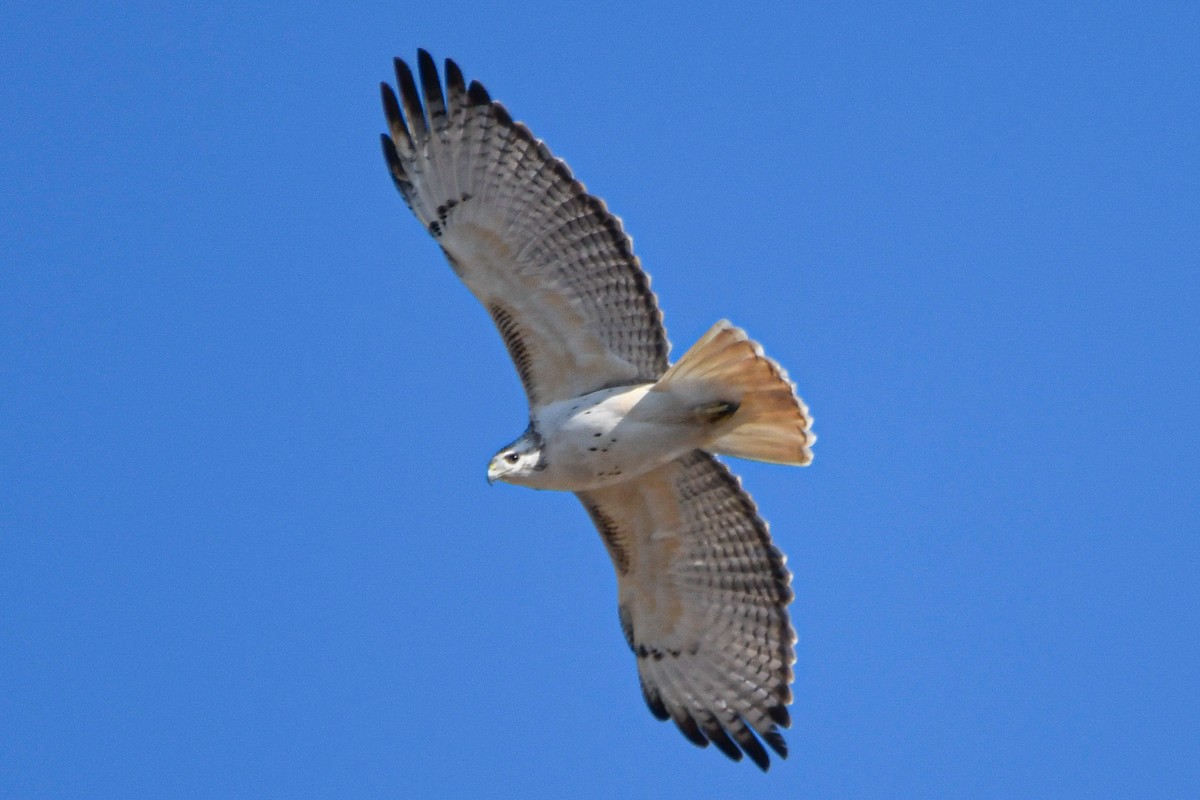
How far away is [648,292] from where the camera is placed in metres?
9.67

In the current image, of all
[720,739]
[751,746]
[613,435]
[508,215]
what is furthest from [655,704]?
[508,215]

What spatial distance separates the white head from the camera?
930cm

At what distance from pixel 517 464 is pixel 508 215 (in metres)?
1.30

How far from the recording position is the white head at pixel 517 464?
9305 millimetres

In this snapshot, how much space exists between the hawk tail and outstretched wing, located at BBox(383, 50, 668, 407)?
2.03ft

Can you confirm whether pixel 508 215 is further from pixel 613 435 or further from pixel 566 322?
pixel 613 435

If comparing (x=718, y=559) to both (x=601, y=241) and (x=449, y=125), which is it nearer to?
(x=601, y=241)

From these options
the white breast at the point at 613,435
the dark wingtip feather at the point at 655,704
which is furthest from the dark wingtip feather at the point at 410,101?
the dark wingtip feather at the point at 655,704

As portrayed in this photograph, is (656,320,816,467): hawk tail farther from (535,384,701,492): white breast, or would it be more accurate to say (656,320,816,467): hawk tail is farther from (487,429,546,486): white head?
(487,429,546,486): white head

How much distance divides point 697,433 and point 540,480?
33.5 inches

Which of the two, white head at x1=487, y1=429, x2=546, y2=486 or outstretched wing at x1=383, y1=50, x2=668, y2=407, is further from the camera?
Result: outstretched wing at x1=383, y1=50, x2=668, y2=407

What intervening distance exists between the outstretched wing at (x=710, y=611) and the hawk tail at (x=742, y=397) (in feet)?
1.91

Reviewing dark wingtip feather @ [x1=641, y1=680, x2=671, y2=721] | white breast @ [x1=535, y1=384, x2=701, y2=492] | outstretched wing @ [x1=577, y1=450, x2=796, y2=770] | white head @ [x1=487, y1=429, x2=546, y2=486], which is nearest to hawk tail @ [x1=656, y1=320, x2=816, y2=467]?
white breast @ [x1=535, y1=384, x2=701, y2=492]

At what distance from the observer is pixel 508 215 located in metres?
9.51
